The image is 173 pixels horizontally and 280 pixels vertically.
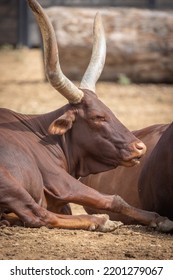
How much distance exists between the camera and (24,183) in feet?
22.2

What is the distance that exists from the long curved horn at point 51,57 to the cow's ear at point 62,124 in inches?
4.7

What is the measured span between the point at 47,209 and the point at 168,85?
9.65 meters

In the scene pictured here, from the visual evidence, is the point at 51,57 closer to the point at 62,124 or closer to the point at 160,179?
the point at 62,124

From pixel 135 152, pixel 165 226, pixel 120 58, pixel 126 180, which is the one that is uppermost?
pixel 135 152

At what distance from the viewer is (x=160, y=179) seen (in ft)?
25.0

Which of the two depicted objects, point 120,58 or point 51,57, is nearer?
point 51,57

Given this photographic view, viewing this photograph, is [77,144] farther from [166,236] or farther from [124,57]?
[124,57]

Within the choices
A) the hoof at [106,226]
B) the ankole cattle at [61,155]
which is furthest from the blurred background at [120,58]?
the hoof at [106,226]

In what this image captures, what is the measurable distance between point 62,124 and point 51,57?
54 cm

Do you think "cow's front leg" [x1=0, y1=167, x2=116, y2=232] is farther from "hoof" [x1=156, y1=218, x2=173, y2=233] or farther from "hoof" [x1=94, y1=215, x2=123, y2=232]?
"hoof" [x1=156, y1=218, x2=173, y2=233]

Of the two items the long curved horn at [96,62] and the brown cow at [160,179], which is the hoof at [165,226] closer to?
the brown cow at [160,179]

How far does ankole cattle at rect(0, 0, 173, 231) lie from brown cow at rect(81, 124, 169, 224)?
2.37ft

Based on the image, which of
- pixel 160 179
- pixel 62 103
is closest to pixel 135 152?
pixel 160 179

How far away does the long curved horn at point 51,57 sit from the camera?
22.7 feet
